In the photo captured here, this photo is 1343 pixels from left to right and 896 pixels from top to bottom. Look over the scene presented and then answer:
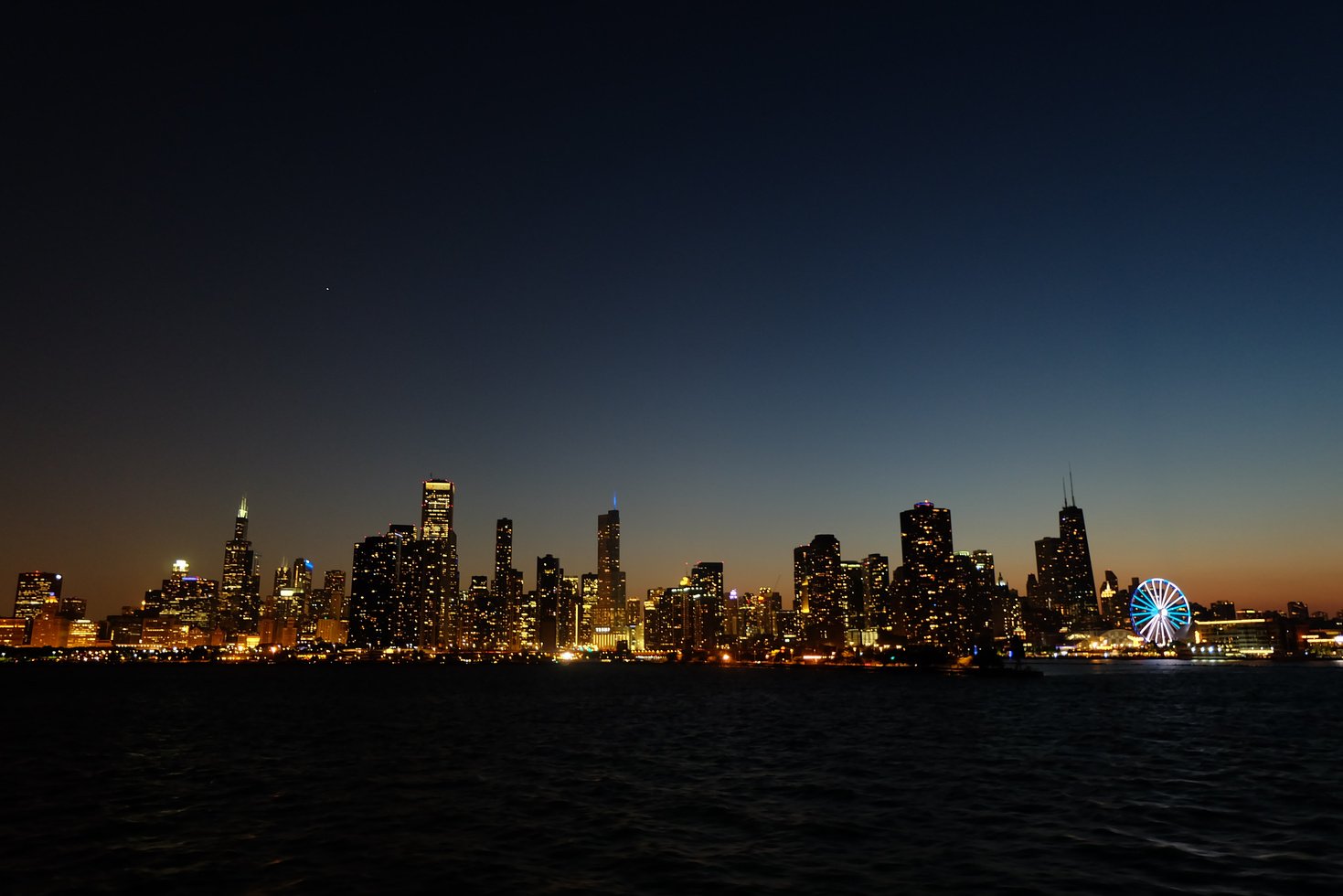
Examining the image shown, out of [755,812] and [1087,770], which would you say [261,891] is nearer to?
[755,812]

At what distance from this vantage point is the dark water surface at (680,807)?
23.8 m

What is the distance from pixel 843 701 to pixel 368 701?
210ft

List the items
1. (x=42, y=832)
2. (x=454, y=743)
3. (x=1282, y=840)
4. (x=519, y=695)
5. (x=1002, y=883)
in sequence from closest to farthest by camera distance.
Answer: (x=1002, y=883) < (x=1282, y=840) < (x=42, y=832) < (x=454, y=743) < (x=519, y=695)

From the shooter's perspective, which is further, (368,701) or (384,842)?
(368,701)

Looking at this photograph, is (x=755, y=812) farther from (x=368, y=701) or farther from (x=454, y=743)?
(x=368, y=701)

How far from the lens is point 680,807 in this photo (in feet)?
111

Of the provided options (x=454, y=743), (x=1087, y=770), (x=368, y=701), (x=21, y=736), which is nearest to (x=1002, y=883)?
(x=1087, y=770)

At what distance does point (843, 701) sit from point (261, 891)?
99368 millimetres

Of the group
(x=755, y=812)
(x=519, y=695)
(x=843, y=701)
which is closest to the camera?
(x=755, y=812)

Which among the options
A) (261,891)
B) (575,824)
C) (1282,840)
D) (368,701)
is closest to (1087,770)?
(1282,840)

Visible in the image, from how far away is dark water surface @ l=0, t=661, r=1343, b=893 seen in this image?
23.8 metres

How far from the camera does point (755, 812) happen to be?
1276 inches

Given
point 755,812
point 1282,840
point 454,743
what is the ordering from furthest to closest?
1. point 454,743
2. point 755,812
3. point 1282,840

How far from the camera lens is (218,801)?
35.7 metres
